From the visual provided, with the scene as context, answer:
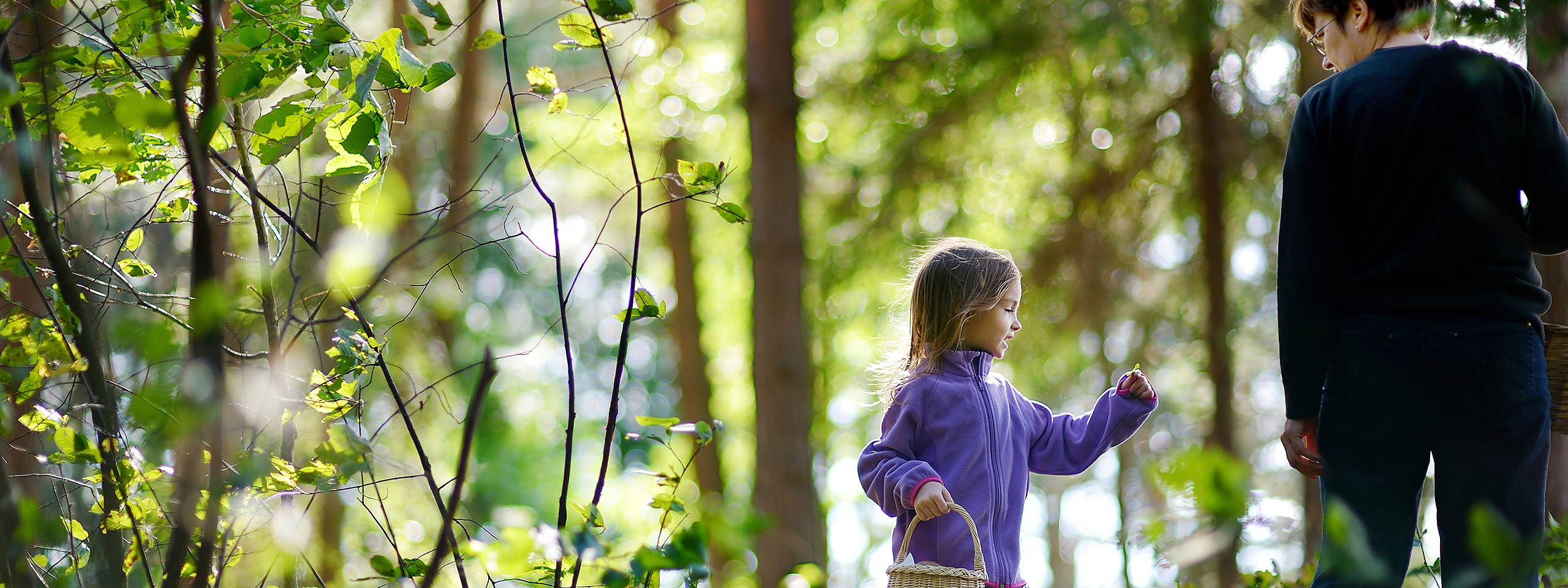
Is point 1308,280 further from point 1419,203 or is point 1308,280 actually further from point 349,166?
point 349,166

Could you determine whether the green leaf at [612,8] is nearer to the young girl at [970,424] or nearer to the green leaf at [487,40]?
the green leaf at [487,40]

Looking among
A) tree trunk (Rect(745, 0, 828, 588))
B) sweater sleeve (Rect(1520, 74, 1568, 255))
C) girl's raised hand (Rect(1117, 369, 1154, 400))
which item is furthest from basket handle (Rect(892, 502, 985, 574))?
tree trunk (Rect(745, 0, 828, 588))

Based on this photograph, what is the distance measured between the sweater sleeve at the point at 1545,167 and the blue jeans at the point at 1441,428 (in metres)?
0.20

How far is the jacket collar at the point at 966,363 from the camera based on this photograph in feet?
8.34

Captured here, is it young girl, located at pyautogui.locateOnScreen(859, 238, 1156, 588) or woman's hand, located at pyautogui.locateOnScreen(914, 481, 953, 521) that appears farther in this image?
young girl, located at pyautogui.locateOnScreen(859, 238, 1156, 588)

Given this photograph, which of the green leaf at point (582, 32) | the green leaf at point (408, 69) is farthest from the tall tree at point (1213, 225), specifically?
the green leaf at point (408, 69)

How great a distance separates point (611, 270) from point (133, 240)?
A: 58.8ft

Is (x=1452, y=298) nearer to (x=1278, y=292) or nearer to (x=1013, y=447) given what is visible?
(x=1278, y=292)

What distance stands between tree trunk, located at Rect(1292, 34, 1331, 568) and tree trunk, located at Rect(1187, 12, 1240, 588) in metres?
0.54

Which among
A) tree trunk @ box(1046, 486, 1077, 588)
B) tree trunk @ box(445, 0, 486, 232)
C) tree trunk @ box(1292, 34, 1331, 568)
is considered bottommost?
tree trunk @ box(1046, 486, 1077, 588)

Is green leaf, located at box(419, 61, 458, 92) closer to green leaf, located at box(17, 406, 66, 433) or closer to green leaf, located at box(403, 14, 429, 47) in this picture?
green leaf, located at box(403, 14, 429, 47)

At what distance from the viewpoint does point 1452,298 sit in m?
1.95

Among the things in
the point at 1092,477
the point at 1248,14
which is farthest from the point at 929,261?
the point at 1092,477

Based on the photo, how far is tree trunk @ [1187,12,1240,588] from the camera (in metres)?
7.02
